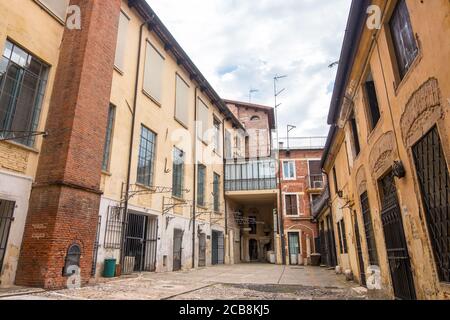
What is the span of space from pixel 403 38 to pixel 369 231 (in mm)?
5228

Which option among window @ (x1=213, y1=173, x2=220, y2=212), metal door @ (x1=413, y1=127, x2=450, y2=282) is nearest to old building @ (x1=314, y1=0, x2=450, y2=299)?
metal door @ (x1=413, y1=127, x2=450, y2=282)

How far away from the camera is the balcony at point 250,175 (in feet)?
78.2

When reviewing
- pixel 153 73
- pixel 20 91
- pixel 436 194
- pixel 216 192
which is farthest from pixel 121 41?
pixel 216 192

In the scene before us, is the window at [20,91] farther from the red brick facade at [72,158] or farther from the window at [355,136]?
the window at [355,136]

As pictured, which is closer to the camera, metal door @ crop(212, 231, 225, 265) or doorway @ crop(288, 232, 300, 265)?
metal door @ crop(212, 231, 225, 265)

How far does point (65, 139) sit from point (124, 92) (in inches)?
187

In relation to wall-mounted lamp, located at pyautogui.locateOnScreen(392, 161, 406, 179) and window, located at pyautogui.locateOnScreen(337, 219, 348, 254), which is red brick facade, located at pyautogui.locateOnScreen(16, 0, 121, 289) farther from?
window, located at pyautogui.locateOnScreen(337, 219, 348, 254)

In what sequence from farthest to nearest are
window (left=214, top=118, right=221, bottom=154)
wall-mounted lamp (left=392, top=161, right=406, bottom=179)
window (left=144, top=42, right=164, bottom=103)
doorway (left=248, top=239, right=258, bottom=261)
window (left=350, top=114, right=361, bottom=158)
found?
doorway (left=248, top=239, right=258, bottom=261), window (left=214, top=118, right=221, bottom=154), window (left=144, top=42, right=164, bottom=103), window (left=350, top=114, right=361, bottom=158), wall-mounted lamp (left=392, top=161, right=406, bottom=179)

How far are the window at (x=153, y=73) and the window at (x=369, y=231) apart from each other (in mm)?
10189

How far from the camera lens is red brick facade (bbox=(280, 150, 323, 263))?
2375cm

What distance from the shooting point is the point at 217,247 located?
21.0m

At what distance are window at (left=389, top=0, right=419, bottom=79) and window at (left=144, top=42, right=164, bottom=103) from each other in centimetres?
1072

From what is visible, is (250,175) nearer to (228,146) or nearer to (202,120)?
(228,146)
